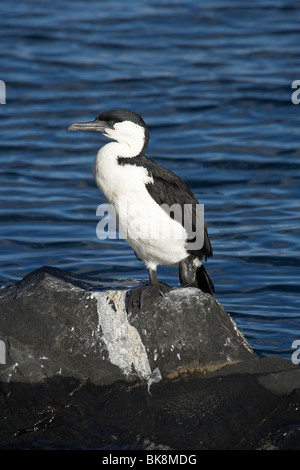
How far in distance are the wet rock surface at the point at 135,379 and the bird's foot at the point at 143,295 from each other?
0.22 feet

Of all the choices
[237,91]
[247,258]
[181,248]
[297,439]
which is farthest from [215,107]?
[297,439]

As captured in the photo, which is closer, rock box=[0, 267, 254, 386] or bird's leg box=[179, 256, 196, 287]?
rock box=[0, 267, 254, 386]

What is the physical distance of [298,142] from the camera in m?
12.6

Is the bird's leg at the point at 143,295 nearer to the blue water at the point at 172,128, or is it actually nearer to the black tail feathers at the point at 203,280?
the black tail feathers at the point at 203,280

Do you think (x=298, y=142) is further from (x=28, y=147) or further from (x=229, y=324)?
(x=229, y=324)

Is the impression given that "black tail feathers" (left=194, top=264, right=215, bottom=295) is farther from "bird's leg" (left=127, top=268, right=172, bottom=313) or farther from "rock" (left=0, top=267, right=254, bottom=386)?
"rock" (left=0, top=267, right=254, bottom=386)

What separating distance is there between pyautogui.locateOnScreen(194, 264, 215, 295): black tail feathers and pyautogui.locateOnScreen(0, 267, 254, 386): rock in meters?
0.71

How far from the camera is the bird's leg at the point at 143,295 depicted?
5.85 meters

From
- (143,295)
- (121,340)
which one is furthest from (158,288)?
(121,340)

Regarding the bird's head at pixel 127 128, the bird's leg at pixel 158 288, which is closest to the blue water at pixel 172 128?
the bird's leg at pixel 158 288

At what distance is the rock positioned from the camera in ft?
18.1

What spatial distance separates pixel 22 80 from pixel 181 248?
9409 mm

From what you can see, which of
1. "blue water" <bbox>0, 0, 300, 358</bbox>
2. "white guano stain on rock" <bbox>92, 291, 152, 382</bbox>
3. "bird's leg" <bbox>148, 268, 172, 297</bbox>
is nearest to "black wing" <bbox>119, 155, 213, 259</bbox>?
"bird's leg" <bbox>148, 268, 172, 297</bbox>

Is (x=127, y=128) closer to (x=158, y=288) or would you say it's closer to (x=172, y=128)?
(x=158, y=288)
